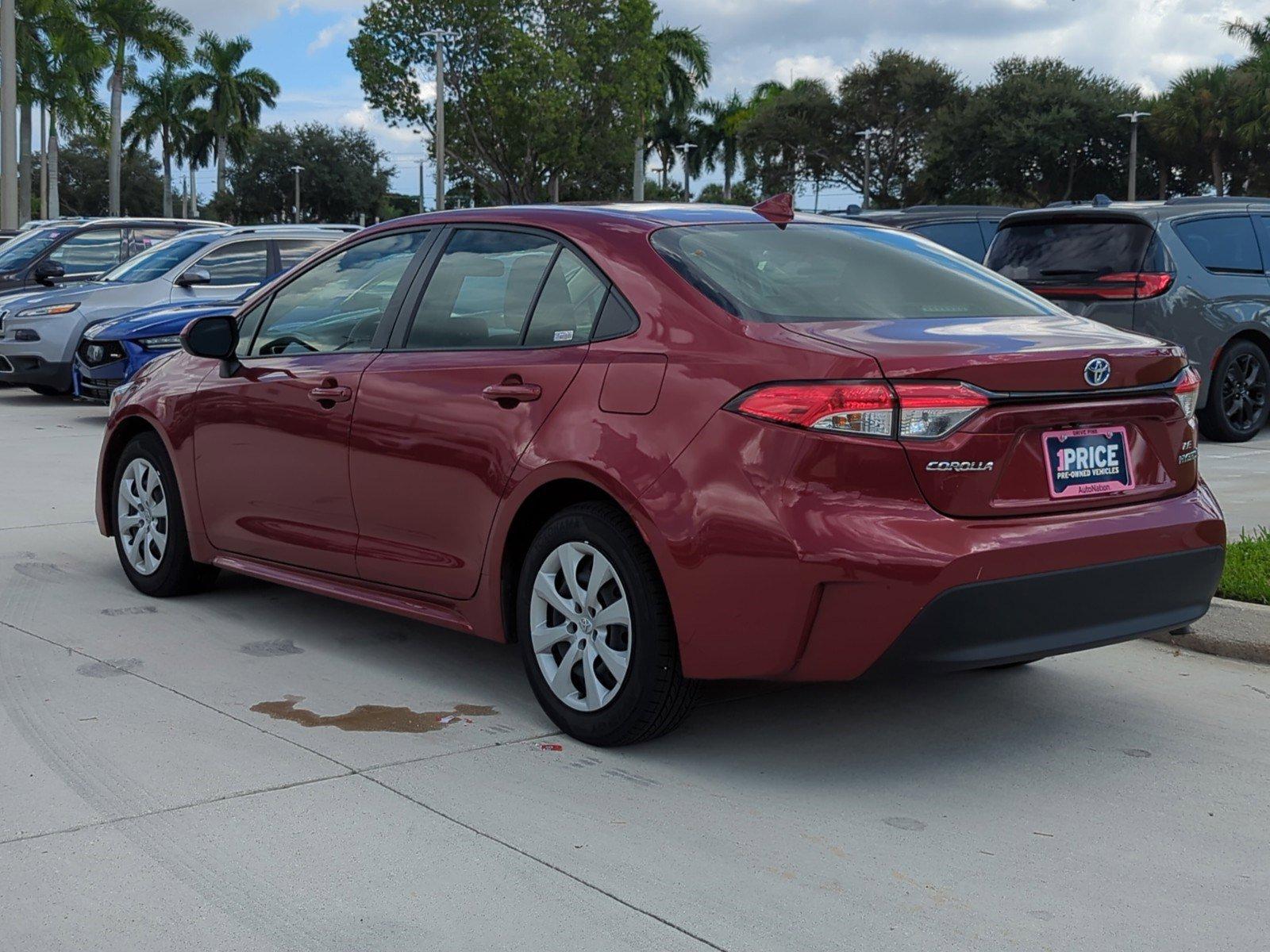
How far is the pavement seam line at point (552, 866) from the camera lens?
3283mm

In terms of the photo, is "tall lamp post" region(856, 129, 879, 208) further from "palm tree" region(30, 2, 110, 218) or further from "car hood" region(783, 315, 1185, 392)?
"car hood" region(783, 315, 1185, 392)

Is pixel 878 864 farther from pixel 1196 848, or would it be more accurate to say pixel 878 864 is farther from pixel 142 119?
pixel 142 119

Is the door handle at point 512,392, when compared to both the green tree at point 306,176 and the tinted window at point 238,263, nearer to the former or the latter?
the tinted window at point 238,263

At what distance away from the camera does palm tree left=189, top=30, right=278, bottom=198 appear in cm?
8356

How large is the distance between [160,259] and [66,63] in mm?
38147

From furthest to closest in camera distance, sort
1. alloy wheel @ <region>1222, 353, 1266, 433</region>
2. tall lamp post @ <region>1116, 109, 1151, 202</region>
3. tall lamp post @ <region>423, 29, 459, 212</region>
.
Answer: tall lamp post @ <region>1116, 109, 1151, 202</region> < tall lamp post @ <region>423, 29, 459, 212</region> < alloy wheel @ <region>1222, 353, 1266, 433</region>

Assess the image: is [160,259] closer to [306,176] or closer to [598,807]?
[598,807]

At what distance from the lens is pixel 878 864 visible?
3678 millimetres

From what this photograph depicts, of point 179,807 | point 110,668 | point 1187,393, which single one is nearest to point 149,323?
point 110,668

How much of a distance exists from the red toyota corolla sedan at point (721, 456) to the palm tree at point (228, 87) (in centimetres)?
8337

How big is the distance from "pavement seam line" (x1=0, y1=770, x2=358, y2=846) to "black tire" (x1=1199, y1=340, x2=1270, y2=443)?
9090mm

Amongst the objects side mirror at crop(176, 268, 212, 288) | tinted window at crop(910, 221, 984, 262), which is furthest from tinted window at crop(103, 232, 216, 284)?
tinted window at crop(910, 221, 984, 262)

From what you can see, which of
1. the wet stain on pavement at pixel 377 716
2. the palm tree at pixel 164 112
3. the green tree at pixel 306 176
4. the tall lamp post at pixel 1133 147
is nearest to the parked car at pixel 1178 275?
the wet stain on pavement at pixel 377 716

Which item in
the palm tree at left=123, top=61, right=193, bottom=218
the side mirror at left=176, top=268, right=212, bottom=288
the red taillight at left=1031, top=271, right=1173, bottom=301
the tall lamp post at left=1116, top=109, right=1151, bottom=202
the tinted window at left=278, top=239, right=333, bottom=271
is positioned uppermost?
the palm tree at left=123, top=61, right=193, bottom=218
